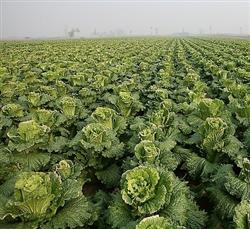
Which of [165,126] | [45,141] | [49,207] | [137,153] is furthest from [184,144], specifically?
[49,207]

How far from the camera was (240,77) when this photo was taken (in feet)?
32.8

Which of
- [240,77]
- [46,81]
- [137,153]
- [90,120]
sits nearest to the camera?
[137,153]

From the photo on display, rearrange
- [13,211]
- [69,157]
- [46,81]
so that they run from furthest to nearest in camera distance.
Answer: [46,81]
[69,157]
[13,211]

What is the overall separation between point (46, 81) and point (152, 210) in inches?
277

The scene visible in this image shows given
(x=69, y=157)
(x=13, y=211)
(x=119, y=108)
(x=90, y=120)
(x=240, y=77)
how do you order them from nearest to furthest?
(x=13, y=211) < (x=69, y=157) < (x=90, y=120) < (x=119, y=108) < (x=240, y=77)

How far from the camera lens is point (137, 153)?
3.68 meters

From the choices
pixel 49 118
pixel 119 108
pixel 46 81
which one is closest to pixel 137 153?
pixel 49 118

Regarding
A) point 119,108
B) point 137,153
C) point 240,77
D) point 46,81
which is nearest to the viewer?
point 137,153

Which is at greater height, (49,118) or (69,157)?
(49,118)

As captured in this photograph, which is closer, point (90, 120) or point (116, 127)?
point (116, 127)

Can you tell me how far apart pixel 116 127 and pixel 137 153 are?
130 cm

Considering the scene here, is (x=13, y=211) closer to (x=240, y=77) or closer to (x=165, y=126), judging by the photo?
(x=165, y=126)

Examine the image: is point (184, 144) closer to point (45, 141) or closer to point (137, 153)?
point (137, 153)

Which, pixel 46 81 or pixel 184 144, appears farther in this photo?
pixel 46 81
